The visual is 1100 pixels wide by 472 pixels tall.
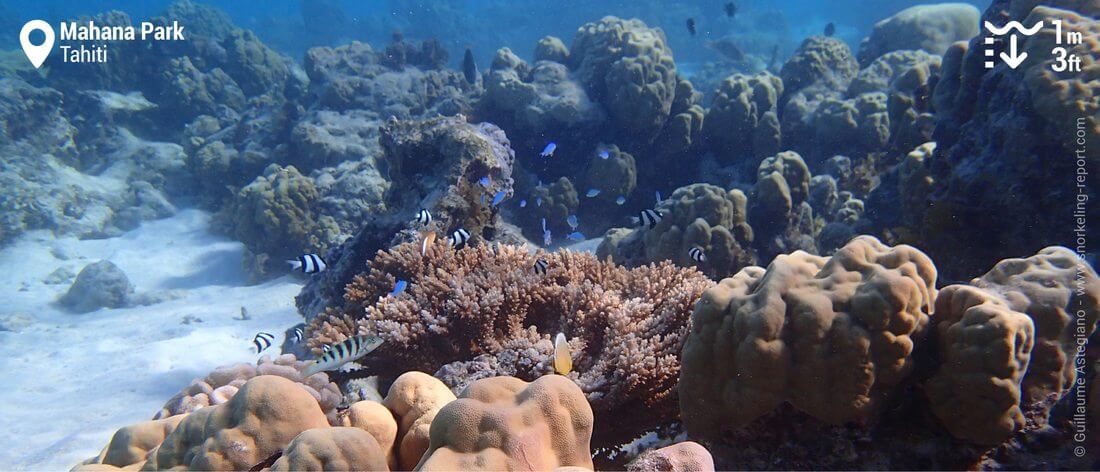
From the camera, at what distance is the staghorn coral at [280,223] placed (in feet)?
37.1

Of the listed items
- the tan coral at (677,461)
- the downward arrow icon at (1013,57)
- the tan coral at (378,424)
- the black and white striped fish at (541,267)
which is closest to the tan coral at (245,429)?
the tan coral at (378,424)

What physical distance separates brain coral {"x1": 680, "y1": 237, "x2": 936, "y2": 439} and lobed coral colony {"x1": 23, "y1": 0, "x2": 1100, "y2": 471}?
1 centimetres

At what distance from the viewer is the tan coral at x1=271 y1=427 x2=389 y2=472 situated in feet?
6.53

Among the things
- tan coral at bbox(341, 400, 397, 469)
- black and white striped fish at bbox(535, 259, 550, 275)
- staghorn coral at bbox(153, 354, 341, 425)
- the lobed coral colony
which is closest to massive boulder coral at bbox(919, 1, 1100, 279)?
the lobed coral colony

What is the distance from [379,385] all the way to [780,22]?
43112mm

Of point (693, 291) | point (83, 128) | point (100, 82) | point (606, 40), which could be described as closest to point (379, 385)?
point (693, 291)

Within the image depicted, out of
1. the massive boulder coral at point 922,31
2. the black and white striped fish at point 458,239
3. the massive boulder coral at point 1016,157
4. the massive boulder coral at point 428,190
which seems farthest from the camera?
the massive boulder coral at point 922,31

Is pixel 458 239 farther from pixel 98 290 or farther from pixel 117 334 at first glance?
pixel 98 290

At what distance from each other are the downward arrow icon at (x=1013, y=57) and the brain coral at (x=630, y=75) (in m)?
6.57

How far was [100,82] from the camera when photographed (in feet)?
58.3

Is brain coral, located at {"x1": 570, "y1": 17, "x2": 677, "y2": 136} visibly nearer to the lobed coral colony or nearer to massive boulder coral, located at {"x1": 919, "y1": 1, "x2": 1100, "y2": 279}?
the lobed coral colony

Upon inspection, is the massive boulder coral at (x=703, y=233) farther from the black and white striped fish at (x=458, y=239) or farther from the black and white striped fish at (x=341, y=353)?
the black and white striped fish at (x=341, y=353)

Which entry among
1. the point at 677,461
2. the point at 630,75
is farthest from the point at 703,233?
the point at 677,461

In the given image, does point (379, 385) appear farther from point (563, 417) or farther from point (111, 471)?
point (563, 417)
